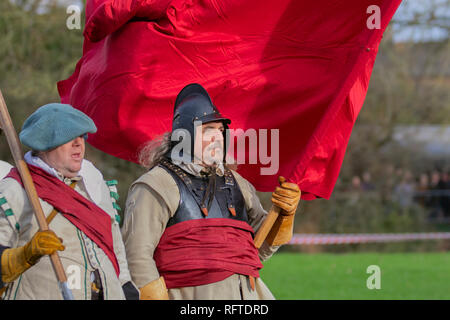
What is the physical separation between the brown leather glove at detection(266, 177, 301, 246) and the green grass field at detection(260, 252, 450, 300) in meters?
5.80

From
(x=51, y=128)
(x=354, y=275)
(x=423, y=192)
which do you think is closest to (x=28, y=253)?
(x=51, y=128)

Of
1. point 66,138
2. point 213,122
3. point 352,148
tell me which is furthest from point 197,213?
point 352,148

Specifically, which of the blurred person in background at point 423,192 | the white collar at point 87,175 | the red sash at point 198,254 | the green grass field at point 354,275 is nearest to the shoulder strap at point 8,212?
the white collar at point 87,175

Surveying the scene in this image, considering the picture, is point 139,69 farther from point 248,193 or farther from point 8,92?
point 8,92

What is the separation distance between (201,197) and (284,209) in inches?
21.3

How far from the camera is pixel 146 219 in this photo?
4707 millimetres

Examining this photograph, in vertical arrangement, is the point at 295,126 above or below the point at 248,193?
above

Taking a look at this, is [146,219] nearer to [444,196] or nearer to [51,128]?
[51,128]

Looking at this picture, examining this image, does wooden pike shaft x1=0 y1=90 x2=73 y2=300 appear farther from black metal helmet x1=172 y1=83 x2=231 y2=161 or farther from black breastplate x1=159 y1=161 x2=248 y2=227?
black metal helmet x1=172 y1=83 x2=231 y2=161

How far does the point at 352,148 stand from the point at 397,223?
2.41 meters

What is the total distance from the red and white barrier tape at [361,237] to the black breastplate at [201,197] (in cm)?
1390

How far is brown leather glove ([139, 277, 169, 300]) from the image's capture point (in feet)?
14.9
